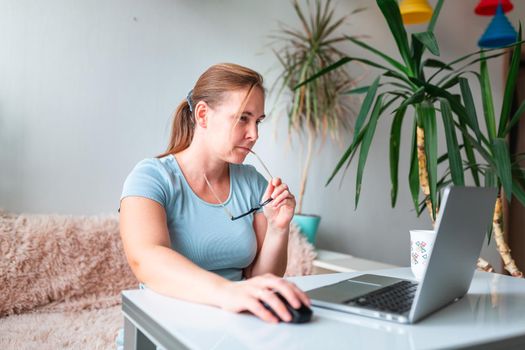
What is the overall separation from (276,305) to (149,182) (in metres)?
0.58

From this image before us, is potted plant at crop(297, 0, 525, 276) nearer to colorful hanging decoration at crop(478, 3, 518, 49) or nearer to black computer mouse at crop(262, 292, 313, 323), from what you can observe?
black computer mouse at crop(262, 292, 313, 323)

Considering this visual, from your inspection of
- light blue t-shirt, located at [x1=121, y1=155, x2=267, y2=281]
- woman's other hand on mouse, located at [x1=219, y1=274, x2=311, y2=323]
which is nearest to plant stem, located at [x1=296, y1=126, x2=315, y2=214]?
light blue t-shirt, located at [x1=121, y1=155, x2=267, y2=281]

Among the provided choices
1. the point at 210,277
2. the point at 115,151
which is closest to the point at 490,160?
the point at 210,277

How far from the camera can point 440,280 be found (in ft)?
2.71

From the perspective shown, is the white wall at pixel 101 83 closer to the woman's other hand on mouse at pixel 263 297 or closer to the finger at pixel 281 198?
the finger at pixel 281 198

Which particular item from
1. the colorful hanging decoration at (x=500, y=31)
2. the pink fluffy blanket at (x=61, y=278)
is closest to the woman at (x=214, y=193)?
the pink fluffy blanket at (x=61, y=278)

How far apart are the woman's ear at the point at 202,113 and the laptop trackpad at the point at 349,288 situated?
60 centimetres

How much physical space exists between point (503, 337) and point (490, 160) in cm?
105

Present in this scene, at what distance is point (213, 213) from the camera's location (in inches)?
52.9

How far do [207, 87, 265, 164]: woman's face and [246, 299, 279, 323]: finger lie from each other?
61 cm

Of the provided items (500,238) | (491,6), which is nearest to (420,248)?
(500,238)

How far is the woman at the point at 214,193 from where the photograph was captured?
Answer: 120 centimetres

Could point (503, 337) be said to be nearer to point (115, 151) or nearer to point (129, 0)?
point (115, 151)

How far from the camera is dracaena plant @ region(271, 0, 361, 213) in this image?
8.95 feet
